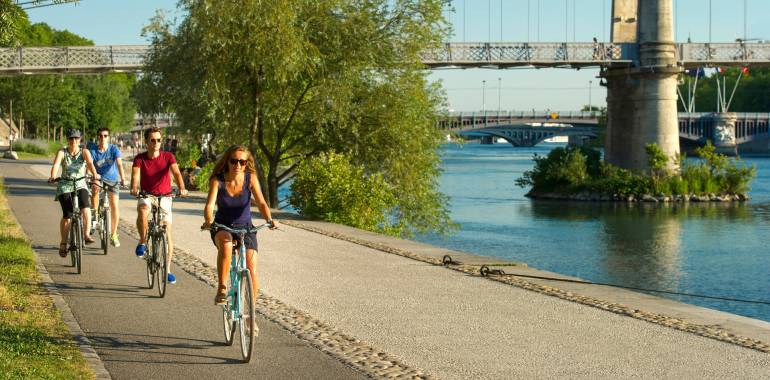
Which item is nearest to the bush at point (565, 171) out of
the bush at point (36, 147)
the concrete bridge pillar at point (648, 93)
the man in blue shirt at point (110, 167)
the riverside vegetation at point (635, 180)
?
the riverside vegetation at point (635, 180)

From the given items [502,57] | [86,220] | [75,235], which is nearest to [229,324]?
[75,235]

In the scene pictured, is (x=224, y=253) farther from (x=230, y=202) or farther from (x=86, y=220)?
(x=86, y=220)

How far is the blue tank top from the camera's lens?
9.16 metres

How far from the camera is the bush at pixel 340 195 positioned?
27.5m

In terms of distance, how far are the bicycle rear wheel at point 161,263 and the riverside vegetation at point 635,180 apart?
5723 cm

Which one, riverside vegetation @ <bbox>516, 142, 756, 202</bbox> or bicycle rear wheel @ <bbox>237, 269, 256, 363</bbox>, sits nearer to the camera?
bicycle rear wheel @ <bbox>237, 269, 256, 363</bbox>

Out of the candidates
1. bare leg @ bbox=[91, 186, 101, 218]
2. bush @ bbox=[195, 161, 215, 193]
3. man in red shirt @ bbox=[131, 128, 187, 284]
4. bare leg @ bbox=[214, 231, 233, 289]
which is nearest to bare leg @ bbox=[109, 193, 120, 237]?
bare leg @ bbox=[91, 186, 101, 218]

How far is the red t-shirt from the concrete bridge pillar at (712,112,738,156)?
125146mm

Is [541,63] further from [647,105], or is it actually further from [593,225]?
[593,225]

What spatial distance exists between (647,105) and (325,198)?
44.5m

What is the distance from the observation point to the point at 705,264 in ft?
109

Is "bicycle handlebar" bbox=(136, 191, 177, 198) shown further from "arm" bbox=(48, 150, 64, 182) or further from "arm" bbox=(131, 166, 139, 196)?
"arm" bbox=(48, 150, 64, 182)

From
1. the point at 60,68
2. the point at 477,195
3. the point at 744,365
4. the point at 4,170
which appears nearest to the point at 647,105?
the point at 477,195

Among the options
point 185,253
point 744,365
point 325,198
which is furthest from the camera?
point 325,198
